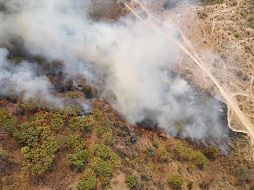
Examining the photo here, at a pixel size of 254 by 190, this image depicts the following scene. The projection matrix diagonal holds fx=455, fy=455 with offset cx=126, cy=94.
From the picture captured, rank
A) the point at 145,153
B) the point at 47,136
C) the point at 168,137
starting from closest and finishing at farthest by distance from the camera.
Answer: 1. the point at 47,136
2. the point at 145,153
3. the point at 168,137

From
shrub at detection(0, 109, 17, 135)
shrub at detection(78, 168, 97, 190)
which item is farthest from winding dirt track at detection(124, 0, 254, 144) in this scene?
shrub at detection(0, 109, 17, 135)

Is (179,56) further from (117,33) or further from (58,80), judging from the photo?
(58,80)

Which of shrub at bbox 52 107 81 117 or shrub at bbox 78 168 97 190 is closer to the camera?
shrub at bbox 78 168 97 190

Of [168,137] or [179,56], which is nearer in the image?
[168,137]

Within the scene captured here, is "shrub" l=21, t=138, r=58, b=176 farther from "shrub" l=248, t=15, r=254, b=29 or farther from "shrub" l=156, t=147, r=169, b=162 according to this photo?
"shrub" l=248, t=15, r=254, b=29

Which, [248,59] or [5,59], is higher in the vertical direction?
[248,59]

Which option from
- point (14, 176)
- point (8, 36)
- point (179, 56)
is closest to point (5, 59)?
point (8, 36)
